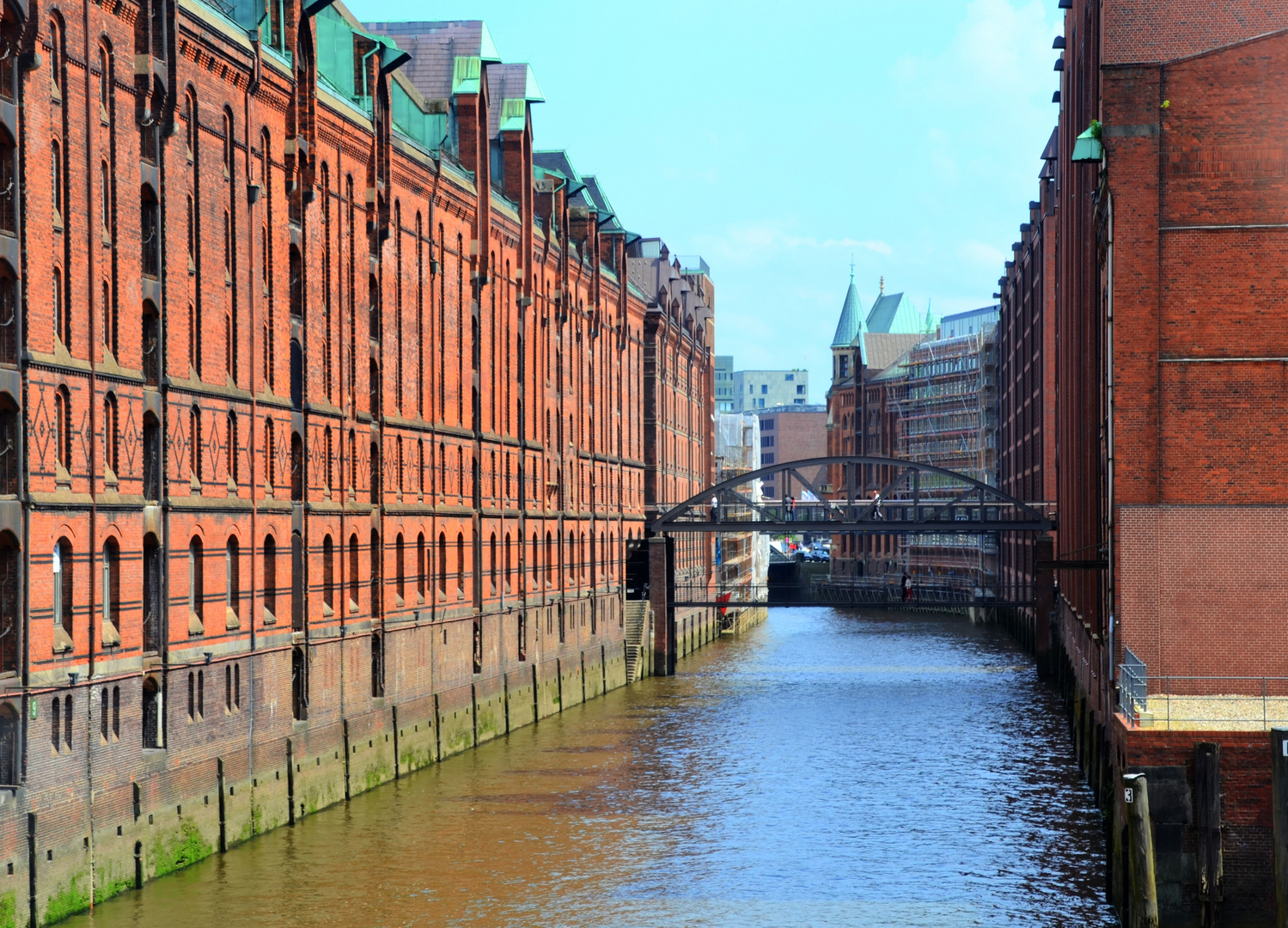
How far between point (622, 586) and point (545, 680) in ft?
52.0

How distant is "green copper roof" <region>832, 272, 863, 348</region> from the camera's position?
6806 inches

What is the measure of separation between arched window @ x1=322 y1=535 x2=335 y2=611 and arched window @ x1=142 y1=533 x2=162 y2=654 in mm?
7991

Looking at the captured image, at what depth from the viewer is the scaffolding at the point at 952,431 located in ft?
365

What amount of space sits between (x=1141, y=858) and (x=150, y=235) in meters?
17.8

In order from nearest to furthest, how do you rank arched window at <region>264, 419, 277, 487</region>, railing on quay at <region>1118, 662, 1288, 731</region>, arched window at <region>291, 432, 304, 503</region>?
railing on quay at <region>1118, 662, 1288, 731</region>, arched window at <region>264, 419, 277, 487</region>, arched window at <region>291, 432, 304, 503</region>

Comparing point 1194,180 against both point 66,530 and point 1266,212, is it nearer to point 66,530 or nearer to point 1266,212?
point 1266,212

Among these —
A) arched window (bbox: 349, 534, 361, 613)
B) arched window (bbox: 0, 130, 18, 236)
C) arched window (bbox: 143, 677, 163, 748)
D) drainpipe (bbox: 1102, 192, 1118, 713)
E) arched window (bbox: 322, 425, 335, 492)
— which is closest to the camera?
arched window (bbox: 0, 130, 18, 236)

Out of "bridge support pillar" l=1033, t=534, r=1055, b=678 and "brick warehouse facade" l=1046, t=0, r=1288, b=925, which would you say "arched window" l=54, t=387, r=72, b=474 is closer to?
"brick warehouse facade" l=1046, t=0, r=1288, b=925

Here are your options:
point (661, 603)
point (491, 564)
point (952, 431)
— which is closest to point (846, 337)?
point (952, 431)

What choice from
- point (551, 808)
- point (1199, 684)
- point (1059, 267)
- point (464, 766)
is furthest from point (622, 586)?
point (1199, 684)

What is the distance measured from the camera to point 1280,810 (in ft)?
71.6

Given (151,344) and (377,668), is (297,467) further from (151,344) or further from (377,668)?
(151,344)

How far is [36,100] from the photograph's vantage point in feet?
77.0

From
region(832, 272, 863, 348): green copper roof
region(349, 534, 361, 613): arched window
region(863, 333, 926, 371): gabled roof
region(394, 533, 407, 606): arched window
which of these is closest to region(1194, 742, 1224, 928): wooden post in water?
region(349, 534, 361, 613): arched window
